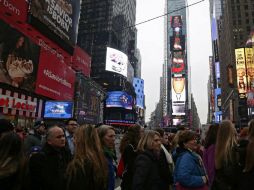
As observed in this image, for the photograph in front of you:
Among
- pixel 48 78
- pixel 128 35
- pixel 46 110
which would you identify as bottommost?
pixel 46 110

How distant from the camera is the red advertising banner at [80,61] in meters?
54.1

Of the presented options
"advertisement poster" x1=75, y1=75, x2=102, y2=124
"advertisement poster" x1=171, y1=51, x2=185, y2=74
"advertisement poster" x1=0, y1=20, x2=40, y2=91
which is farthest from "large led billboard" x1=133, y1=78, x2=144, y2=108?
"advertisement poster" x1=0, y1=20, x2=40, y2=91

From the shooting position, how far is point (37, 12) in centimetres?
Result: 3158

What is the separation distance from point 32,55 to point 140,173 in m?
29.9

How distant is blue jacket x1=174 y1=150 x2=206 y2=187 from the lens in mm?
4223

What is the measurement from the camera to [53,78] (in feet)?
123

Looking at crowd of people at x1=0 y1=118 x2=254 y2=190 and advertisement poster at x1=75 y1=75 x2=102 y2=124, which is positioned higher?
advertisement poster at x1=75 y1=75 x2=102 y2=124

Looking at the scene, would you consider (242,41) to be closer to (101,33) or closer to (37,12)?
(101,33)

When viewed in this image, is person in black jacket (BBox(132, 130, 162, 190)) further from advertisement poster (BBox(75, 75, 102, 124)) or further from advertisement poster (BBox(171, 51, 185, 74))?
advertisement poster (BBox(171, 51, 185, 74))

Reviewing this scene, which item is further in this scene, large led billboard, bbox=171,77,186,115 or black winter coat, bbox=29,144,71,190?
large led billboard, bbox=171,77,186,115

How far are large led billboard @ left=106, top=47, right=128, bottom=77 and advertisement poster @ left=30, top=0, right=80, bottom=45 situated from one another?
42.6m

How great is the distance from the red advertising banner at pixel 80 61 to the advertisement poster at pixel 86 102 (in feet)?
11.0

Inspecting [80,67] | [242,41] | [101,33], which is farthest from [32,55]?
[101,33]

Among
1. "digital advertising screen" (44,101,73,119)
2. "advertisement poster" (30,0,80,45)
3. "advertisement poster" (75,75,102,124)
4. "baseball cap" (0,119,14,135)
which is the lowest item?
"baseball cap" (0,119,14,135)
